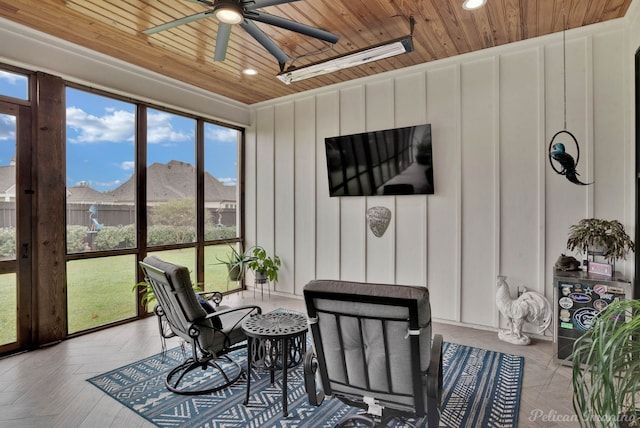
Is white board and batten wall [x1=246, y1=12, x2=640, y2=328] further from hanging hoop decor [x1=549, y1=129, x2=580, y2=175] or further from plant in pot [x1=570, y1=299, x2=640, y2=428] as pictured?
plant in pot [x1=570, y1=299, x2=640, y2=428]

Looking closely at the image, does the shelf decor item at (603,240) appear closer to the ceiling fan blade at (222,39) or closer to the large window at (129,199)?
the ceiling fan blade at (222,39)

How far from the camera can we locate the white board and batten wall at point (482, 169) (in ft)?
11.1

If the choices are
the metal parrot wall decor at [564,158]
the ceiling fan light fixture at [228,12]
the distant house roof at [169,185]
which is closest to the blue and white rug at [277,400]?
the metal parrot wall decor at [564,158]

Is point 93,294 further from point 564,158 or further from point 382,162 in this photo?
point 564,158

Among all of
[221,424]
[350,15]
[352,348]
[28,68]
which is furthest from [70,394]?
[350,15]

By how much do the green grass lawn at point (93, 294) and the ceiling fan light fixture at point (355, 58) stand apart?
299 cm

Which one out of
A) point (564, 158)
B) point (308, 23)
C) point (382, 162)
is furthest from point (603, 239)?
point (308, 23)

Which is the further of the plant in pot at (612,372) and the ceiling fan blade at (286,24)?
the ceiling fan blade at (286,24)

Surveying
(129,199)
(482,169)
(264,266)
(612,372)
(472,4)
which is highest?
(472,4)

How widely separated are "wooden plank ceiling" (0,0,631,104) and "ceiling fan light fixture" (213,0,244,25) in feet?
1.33

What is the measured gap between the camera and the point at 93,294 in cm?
410

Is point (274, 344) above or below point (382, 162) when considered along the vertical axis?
below

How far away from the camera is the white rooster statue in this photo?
11.5 feet

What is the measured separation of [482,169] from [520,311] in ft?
5.18
